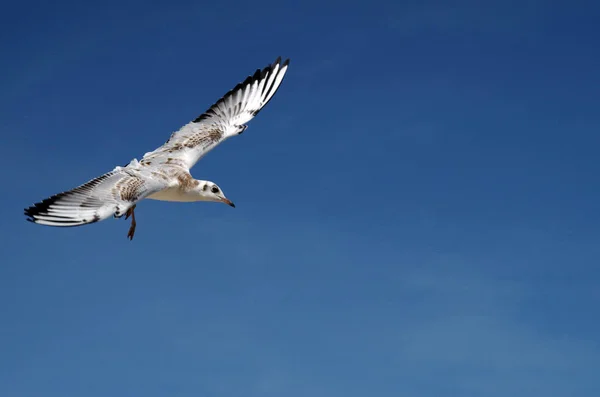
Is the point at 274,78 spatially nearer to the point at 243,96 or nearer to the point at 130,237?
the point at 243,96

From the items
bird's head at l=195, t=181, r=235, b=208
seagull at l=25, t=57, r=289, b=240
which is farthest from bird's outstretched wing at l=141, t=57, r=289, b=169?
bird's head at l=195, t=181, r=235, b=208

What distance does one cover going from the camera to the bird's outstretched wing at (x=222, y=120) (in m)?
24.6

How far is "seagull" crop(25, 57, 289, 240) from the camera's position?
18438mm

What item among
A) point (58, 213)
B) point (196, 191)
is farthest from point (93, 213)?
point (196, 191)

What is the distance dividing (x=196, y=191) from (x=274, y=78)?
22.4 feet

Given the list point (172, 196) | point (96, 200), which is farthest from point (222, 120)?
point (96, 200)

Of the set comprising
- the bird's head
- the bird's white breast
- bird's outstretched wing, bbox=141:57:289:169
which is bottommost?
the bird's white breast

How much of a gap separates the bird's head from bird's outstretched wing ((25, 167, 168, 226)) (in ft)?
6.56

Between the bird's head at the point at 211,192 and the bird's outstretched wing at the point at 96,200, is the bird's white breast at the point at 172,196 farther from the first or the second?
the bird's outstretched wing at the point at 96,200

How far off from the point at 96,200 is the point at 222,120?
28.8 ft

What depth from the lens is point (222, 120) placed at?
27.3 metres

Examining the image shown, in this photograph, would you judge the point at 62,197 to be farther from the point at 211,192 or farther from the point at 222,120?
the point at 222,120

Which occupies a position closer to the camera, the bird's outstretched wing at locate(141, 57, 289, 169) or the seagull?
the seagull

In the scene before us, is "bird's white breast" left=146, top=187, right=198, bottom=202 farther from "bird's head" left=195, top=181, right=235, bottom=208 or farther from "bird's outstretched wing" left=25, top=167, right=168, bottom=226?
"bird's outstretched wing" left=25, top=167, right=168, bottom=226
